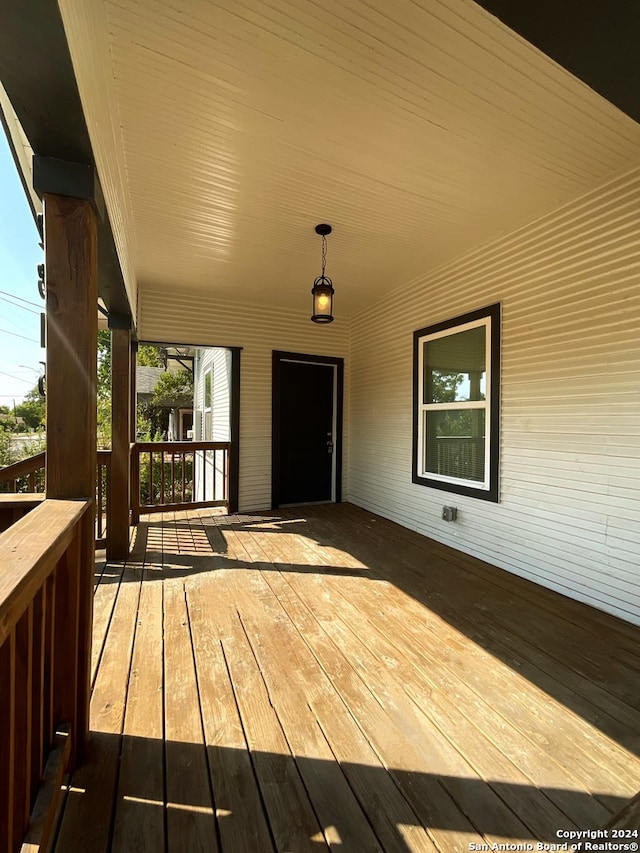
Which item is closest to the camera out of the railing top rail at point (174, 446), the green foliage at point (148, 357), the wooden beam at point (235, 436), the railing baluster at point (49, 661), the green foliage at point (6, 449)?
the railing baluster at point (49, 661)

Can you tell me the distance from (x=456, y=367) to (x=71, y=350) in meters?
3.46

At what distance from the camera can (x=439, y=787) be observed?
4.56ft

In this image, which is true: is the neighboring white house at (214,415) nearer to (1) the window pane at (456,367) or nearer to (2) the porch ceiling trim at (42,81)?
(1) the window pane at (456,367)

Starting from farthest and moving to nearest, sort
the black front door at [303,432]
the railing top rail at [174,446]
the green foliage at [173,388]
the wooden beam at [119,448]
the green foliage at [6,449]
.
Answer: the green foliage at [173,388]
the black front door at [303,432]
the railing top rail at [174,446]
the green foliage at [6,449]
the wooden beam at [119,448]

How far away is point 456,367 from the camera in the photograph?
4.07 m

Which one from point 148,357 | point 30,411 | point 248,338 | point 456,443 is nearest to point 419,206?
point 456,443

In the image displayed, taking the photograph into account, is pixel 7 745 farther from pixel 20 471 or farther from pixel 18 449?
pixel 18 449

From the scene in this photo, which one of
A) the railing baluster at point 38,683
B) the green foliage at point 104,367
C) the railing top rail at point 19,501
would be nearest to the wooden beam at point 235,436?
the railing top rail at point 19,501

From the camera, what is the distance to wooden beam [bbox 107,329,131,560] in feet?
11.6

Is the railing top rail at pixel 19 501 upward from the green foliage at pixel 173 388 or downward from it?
downward

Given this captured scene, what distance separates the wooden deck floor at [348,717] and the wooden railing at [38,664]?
17 centimetres

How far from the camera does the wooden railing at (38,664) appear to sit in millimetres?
946

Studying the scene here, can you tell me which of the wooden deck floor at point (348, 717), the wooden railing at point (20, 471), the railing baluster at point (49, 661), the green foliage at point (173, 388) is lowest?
the wooden deck floor at point (348, 717)

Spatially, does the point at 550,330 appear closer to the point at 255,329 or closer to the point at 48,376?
the point at 48,376
